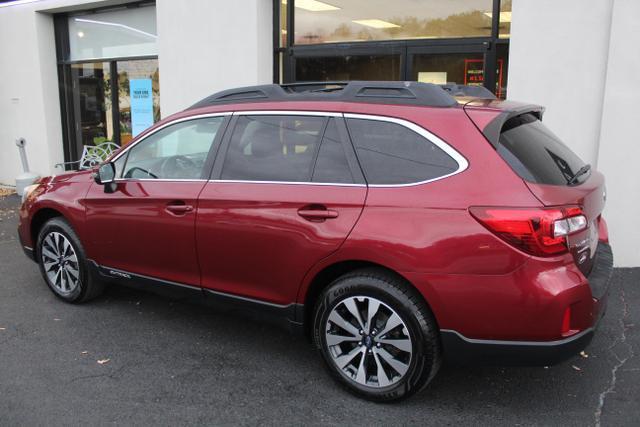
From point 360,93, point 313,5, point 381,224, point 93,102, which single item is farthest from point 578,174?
point 93,102

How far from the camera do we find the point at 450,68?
23.2 feet

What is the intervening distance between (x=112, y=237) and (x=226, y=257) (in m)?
1.18

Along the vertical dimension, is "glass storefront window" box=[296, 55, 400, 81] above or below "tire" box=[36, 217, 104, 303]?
above

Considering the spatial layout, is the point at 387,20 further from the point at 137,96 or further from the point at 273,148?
the point at 137,96

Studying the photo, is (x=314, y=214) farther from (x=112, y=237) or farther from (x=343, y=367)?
(x=112, y=237)

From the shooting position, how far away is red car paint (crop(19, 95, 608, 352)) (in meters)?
2.90

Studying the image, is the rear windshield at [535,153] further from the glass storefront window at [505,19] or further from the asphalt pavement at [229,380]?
the glass storefront window at [505,19]

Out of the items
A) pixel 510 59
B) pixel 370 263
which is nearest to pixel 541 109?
pixel 370 263

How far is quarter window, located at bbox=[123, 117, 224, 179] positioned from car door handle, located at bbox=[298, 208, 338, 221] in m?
0.94

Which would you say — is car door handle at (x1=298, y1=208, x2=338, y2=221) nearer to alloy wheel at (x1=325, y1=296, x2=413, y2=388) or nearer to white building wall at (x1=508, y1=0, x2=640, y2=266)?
alloy wheel at (x1=325, y1=296, x2=413, y2=388)

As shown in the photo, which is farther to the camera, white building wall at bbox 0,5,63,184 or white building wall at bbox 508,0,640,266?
white building wall at bbox 0,5,63,184

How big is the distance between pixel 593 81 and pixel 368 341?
4068 mm

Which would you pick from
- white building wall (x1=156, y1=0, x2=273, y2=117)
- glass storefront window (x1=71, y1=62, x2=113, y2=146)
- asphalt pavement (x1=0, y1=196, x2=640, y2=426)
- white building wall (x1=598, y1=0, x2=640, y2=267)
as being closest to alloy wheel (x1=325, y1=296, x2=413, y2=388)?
asphalt pavement (x1=0, y1=196, x2=640, y2=426)

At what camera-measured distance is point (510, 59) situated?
20.1 feet
